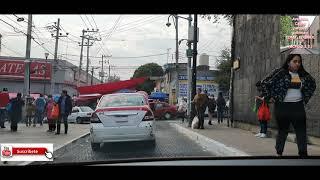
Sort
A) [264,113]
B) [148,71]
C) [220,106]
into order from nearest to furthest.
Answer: [148,71] < [264,113] < [220,106]

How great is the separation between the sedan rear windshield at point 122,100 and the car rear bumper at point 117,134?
0.58 meters

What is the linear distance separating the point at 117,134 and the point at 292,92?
4259 millimetres

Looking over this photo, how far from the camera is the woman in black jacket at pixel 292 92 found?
5539 millimetres

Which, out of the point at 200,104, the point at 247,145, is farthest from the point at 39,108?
the point at 247,145

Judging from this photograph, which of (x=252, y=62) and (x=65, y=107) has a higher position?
(x=252, y=62)

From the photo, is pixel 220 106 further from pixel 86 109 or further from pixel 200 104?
pixel 86 109

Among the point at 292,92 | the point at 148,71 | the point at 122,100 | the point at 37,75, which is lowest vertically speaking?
the point at 122,100

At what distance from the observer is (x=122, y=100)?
27.8 feet

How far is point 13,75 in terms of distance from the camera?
6.95 metres

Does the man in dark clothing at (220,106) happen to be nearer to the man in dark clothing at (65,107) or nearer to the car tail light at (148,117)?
the man in dark clothing at (65,107)

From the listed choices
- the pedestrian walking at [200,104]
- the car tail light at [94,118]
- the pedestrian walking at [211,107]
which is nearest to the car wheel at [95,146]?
the car tail light at [94,118]
